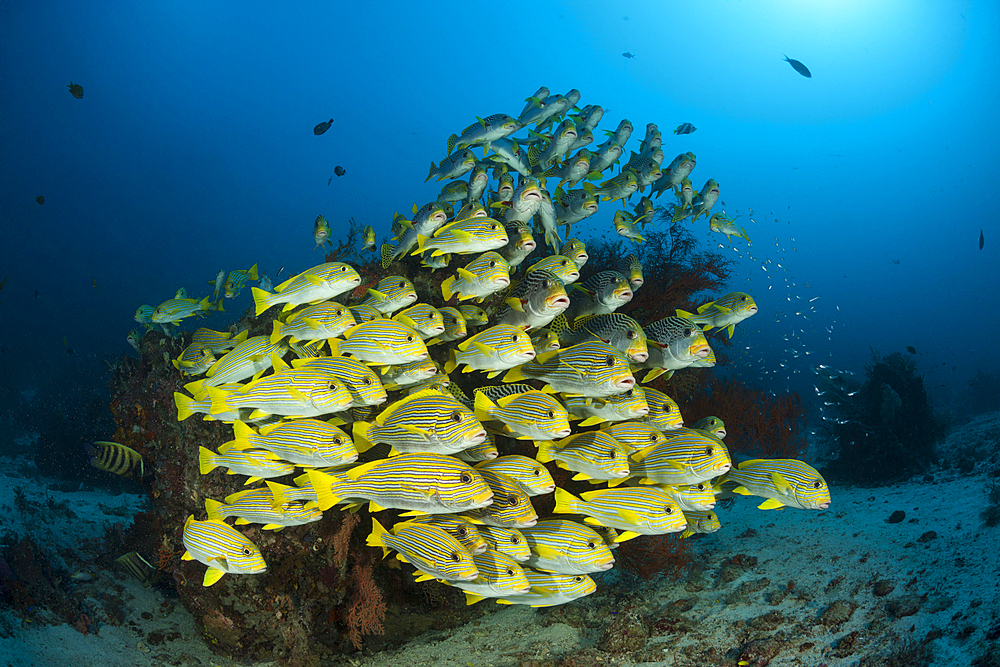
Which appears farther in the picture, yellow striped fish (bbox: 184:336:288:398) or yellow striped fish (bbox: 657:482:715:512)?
yellow striped fish (bbox: 184:336:288:398)

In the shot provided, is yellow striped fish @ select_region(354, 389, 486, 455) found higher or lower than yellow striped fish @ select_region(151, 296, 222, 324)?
higher

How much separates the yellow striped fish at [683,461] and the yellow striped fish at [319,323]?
280cm

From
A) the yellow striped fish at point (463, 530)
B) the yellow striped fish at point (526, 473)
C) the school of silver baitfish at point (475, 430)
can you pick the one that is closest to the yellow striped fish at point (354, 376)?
the school of silver baitfish at point (475, 430)

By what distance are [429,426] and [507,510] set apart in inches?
35.3

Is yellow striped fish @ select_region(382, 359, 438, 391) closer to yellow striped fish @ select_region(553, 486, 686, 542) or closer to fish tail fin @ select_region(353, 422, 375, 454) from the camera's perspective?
fish tail fin @ select_region(353, 422, 375, 454)

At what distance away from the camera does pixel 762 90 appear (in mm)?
77125

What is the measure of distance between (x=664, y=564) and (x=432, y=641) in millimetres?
3165

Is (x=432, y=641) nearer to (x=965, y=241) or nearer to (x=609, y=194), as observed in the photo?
(x=609, y=194)

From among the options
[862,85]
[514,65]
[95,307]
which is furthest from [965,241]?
[95,307]

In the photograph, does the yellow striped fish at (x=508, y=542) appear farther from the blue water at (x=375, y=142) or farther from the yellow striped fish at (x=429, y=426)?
the blue water at (x=375, y=142)

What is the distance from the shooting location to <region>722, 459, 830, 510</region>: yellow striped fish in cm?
369

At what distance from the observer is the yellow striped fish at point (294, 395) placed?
3174 millimetres

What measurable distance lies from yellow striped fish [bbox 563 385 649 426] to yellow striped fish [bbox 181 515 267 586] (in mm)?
2940

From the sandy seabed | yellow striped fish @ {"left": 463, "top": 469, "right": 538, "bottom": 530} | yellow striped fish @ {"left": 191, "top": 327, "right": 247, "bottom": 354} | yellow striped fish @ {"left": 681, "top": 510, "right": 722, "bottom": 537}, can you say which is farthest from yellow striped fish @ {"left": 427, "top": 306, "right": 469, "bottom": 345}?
the sandy seabed
